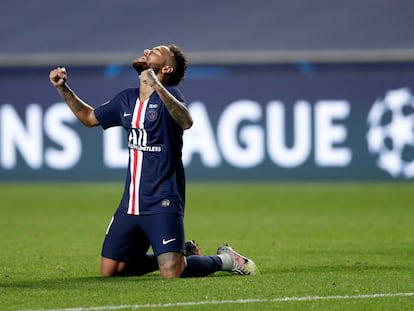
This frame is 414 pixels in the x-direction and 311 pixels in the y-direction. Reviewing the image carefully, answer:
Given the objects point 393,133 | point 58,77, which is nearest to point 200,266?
point 58,77

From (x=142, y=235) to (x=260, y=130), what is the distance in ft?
41.9

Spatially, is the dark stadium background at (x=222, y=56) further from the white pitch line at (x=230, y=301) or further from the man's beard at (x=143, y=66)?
the white pitch line at (x=230, y=301)

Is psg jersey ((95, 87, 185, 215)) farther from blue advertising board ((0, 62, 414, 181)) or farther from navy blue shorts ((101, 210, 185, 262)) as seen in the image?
blue advertising board ((0, 62, 414, 181))

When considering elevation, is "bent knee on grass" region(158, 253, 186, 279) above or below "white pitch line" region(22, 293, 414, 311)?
above

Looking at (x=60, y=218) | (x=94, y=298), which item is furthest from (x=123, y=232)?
(x=60, y=218)

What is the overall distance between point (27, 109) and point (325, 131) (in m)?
5.32

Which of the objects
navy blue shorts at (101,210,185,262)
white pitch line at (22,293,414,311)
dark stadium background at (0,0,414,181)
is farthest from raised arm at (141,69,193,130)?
dark stadium background at (0,0,414,181)

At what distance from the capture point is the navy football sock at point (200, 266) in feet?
A: 32.3

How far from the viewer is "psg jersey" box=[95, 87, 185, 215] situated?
990 centimetres

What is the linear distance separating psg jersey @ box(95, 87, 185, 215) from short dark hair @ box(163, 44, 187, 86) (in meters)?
0.10

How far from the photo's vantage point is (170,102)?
9609 mm

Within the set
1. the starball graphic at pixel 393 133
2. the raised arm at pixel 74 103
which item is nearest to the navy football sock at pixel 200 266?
the raised arm at pixel 74 103

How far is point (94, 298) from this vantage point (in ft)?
28.2

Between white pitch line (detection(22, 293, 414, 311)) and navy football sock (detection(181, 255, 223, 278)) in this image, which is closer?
white pitch line (detection(22, 293, 414, 311))
